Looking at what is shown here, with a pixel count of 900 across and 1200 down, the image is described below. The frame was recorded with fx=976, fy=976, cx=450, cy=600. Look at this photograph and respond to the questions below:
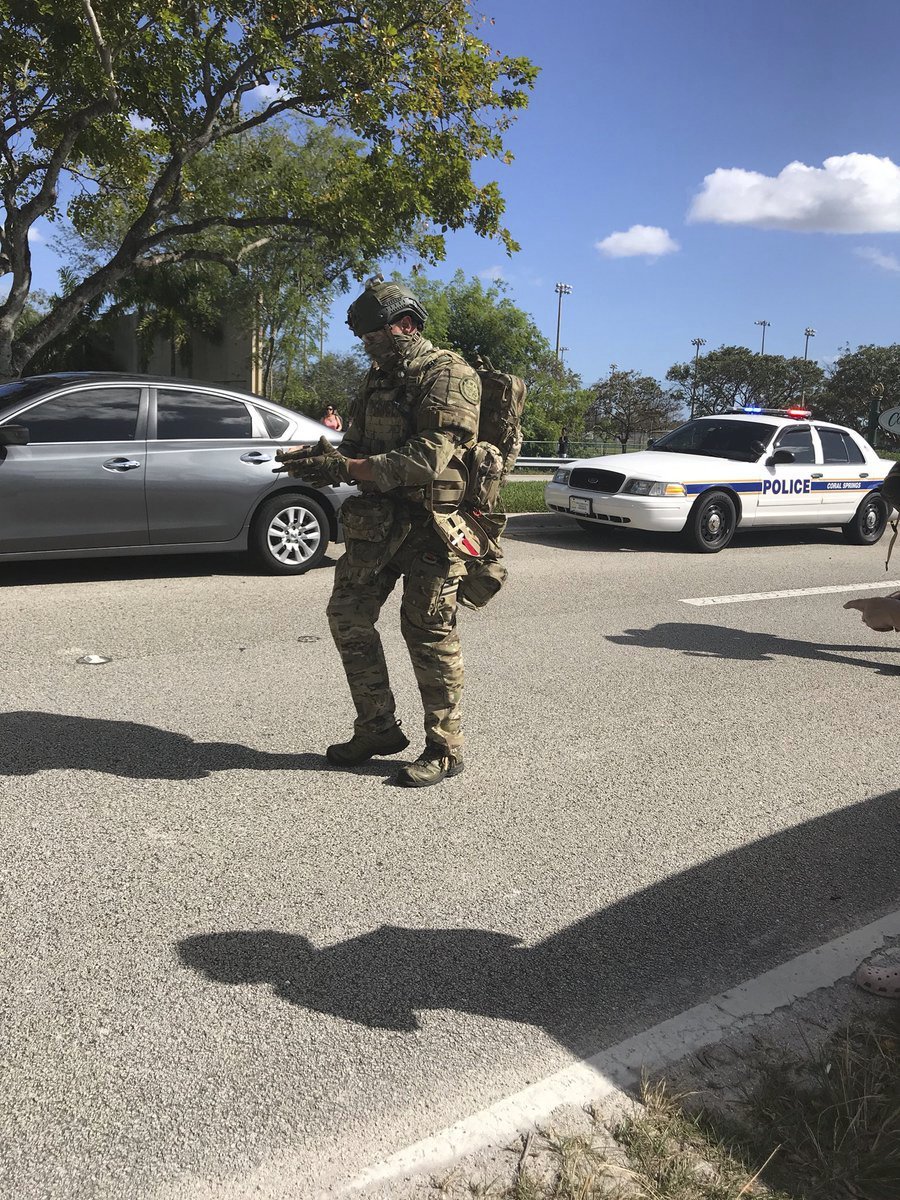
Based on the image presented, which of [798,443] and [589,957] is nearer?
[589,957]

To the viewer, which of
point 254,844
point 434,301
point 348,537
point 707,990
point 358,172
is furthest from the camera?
point 434,301

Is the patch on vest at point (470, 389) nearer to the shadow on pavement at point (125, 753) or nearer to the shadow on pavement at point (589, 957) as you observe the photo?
the shadow on pavement at point (125, 753)

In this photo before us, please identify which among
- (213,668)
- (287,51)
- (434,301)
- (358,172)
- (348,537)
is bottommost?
(213,668)

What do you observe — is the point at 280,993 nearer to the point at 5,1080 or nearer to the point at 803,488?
the point at 5,1080

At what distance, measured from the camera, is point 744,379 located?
68312 millimetres

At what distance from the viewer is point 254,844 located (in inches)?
135

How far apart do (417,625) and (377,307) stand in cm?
121

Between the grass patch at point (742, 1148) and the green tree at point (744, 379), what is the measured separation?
6784cm

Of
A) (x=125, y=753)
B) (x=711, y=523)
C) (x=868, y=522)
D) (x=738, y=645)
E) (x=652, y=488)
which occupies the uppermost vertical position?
(x=652, y=488)

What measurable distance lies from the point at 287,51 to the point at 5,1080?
46.8 ft

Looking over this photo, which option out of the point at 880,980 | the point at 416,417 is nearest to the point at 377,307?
the point at 416,417

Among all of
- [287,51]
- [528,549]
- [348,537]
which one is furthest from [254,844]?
[287,51]

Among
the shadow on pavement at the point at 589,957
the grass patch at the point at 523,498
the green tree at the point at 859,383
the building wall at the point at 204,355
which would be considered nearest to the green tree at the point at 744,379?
the green tree at the point at 859,383

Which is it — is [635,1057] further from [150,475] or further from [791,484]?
Result: [791,484]
